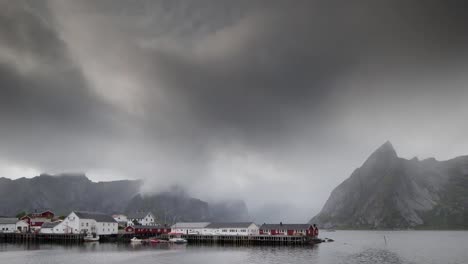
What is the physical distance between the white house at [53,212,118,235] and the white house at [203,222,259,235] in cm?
3325

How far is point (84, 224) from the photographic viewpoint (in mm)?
124688

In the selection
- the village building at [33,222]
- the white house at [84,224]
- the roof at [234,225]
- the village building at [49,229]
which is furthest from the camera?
the village building at [33,222]

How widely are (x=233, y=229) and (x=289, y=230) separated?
61.5 ft

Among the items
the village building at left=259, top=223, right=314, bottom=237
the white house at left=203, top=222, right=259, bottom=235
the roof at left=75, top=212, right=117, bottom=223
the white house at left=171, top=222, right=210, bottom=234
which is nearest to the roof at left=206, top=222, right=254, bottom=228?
the white house at left=203, top=222, right=259, bottom=235

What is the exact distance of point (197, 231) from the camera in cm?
13100

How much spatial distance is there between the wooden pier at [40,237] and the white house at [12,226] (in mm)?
5863

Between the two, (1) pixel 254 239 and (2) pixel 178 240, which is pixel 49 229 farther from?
(1) pixel 254 239

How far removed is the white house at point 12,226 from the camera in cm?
13988

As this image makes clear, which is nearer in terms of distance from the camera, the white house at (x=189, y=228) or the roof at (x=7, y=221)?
→ the white house at (x=189, y=228)

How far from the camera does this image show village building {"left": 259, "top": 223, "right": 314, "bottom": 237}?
11588 centimetres

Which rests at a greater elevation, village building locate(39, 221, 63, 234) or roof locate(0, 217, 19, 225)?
roof locate(0, 217, 19, 225)

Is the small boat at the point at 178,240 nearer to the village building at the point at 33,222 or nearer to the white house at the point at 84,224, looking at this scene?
the white house at the point at 84,224

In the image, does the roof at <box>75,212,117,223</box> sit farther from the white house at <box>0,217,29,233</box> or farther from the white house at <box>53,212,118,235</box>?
the white house at <box>0,217,29,233</box>

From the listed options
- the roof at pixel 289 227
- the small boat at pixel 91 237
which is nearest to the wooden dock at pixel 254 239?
the roof at pixel 289 227
